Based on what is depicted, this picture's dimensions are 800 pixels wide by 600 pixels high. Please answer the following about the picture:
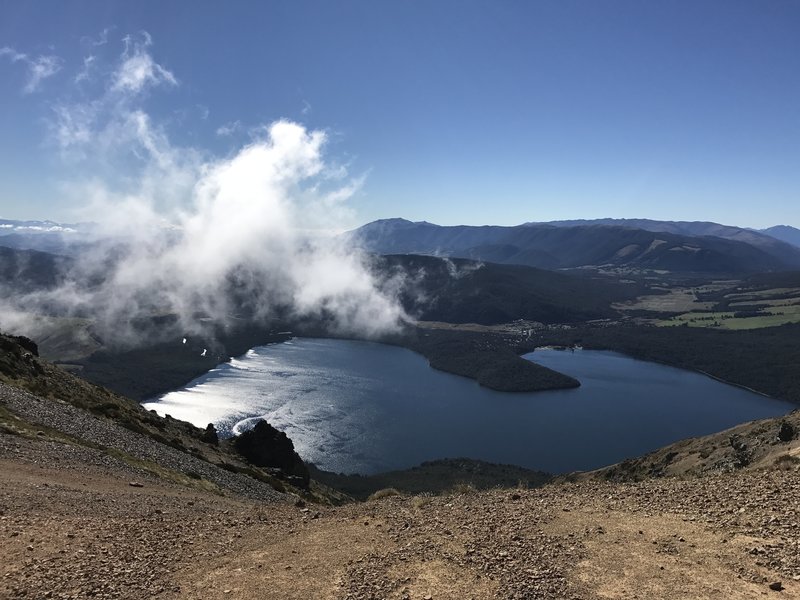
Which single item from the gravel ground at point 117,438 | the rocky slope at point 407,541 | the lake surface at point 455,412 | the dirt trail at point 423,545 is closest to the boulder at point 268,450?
the gravel ground at point 117,438

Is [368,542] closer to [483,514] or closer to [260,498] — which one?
[483,514]

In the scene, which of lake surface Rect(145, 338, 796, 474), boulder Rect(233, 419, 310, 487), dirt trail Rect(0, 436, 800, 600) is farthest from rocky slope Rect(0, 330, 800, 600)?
lake surface Rect(145, 338, 796, 474)

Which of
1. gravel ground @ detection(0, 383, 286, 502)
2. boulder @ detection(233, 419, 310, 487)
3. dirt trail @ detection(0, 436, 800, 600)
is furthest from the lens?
boulder @ detection(233, 419, 310, 487)

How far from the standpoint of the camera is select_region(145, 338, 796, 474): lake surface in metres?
113

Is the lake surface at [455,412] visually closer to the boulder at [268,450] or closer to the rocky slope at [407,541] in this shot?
the boulder at [268,450]

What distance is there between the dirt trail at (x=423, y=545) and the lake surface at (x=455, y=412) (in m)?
87.0

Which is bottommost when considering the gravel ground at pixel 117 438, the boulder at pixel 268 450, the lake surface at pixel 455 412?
the lake surface at pixel 455 412

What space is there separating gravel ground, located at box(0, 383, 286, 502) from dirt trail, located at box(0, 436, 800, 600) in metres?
8.64

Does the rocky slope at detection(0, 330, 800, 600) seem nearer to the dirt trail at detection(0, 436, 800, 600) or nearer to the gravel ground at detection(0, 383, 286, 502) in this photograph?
the dirt trail at detection(0, 436, 800, 600)

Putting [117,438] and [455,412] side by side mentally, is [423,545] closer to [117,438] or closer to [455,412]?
[117,438]

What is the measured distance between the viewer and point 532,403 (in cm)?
15188

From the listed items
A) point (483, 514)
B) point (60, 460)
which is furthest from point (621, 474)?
point (60, 460)

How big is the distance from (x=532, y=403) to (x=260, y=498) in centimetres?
13463

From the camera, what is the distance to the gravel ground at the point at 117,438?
26.6 meters
